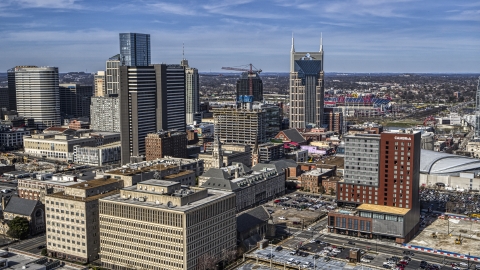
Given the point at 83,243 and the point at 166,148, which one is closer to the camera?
the point at 83,243

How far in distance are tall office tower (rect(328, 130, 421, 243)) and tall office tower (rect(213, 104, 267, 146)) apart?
83062mm

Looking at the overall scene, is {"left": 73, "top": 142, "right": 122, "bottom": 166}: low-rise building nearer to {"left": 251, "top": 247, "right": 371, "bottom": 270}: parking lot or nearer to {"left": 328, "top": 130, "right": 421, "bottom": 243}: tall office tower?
{"left": 328, "top": 130, "right": 421, "bottom": 243}: tall office tower

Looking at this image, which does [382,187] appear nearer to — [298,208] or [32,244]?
[298,208]

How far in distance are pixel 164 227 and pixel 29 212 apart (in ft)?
126

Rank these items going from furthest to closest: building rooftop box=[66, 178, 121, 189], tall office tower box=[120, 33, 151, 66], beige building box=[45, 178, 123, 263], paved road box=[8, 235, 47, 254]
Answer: tall office tower box=[120, 33, 151, 66] → paved road box=[8, 235, 47, 254] → building rooftop box=[66, 178, 121, 189] → beige building box=[45, 178, 123, 263]

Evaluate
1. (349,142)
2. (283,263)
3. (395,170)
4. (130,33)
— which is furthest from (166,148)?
(283,263)

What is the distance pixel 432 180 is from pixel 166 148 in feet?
244

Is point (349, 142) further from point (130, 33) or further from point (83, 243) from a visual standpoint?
point (130, 33)

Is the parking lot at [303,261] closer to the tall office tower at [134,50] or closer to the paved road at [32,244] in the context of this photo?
the paved road at [32,244]

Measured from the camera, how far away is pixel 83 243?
86.2m

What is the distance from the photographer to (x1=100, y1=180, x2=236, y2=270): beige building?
76500 mm

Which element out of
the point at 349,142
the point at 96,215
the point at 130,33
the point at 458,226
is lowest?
the point at 458,226

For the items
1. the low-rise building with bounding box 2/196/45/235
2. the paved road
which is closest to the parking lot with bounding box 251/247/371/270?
the paved road

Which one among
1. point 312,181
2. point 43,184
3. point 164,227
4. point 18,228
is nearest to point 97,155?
point 43,184
